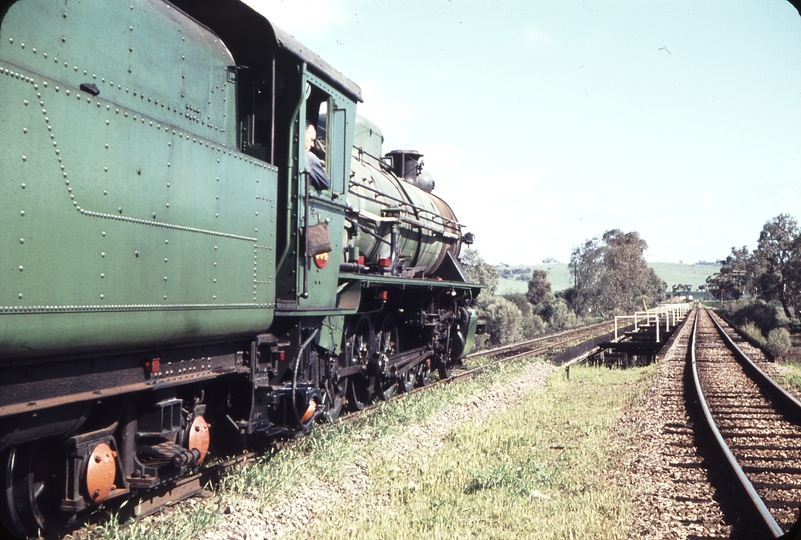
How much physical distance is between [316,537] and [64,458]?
1.78 metres

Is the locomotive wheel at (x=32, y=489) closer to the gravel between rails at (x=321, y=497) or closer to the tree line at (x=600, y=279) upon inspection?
the gravel between rails at (x=321, y=497)

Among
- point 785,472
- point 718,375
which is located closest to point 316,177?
point 785,472

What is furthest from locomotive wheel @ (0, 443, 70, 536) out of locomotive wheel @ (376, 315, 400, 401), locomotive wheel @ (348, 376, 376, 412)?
locomotive wheel @ (376, 315, 400, 401)

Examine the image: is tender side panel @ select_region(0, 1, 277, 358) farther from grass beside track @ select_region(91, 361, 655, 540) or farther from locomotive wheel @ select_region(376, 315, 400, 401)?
locomotive wheel @ select_region(376, 315, 400, 401)

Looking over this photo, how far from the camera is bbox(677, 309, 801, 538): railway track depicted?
5.09 m

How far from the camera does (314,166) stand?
6340 mm

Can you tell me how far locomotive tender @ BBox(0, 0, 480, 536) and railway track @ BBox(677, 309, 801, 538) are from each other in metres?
4.00

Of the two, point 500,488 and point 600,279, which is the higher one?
point 600,279

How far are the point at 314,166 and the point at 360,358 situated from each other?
3265mm

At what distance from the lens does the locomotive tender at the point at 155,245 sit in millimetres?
3293

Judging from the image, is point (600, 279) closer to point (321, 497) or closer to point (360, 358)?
point (360, 358)

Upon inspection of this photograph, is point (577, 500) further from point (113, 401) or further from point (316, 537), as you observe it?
point (113, 401)

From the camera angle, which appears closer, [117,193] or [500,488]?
[117,193]

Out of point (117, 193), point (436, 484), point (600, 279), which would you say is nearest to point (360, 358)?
point (436, 484)
